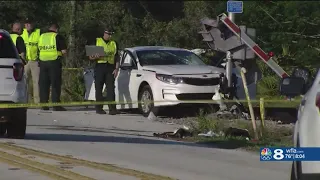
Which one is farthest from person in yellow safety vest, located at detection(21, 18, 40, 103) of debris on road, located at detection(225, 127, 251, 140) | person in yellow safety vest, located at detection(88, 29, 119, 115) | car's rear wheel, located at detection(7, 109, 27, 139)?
debris on road, located at detection(225, 127, 251, 140)

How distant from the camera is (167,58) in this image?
1773 centimetres

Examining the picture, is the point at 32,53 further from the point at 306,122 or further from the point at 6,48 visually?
the point at 306,122

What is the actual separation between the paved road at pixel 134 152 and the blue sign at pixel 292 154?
2.43m

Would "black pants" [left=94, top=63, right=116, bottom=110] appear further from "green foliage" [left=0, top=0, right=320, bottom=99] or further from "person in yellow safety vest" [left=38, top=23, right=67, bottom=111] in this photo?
"green foliage" [left=0, top=0, right=320, bottom=99]

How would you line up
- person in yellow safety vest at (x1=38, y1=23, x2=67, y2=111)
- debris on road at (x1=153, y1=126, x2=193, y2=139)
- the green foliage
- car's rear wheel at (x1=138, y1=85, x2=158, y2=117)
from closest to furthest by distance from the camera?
debris on road at (x1=153, y1=126, x2=193, y2=139)
car's rear wheel at (x1=138, y1=85, x2=158, y2=117)
person in yellow safety vest at (x1=38, y1=23, x2=67, y2=111)
the green foliage

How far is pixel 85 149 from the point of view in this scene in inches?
459

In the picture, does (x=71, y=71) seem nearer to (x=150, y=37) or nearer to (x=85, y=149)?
(x=150, y=37)

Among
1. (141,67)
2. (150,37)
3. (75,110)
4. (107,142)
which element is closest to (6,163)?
(107,142)

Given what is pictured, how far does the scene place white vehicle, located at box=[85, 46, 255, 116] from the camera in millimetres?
16234

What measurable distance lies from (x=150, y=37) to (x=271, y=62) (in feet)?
33.9

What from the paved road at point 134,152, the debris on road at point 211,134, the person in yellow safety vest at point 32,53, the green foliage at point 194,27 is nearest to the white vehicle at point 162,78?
the paved road at point 134,152

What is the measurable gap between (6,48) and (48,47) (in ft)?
18.7

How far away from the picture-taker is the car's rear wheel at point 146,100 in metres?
16.6

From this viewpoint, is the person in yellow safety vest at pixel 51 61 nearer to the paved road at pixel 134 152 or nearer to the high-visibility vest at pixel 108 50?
the high-visibility vest at pixel 108 50
